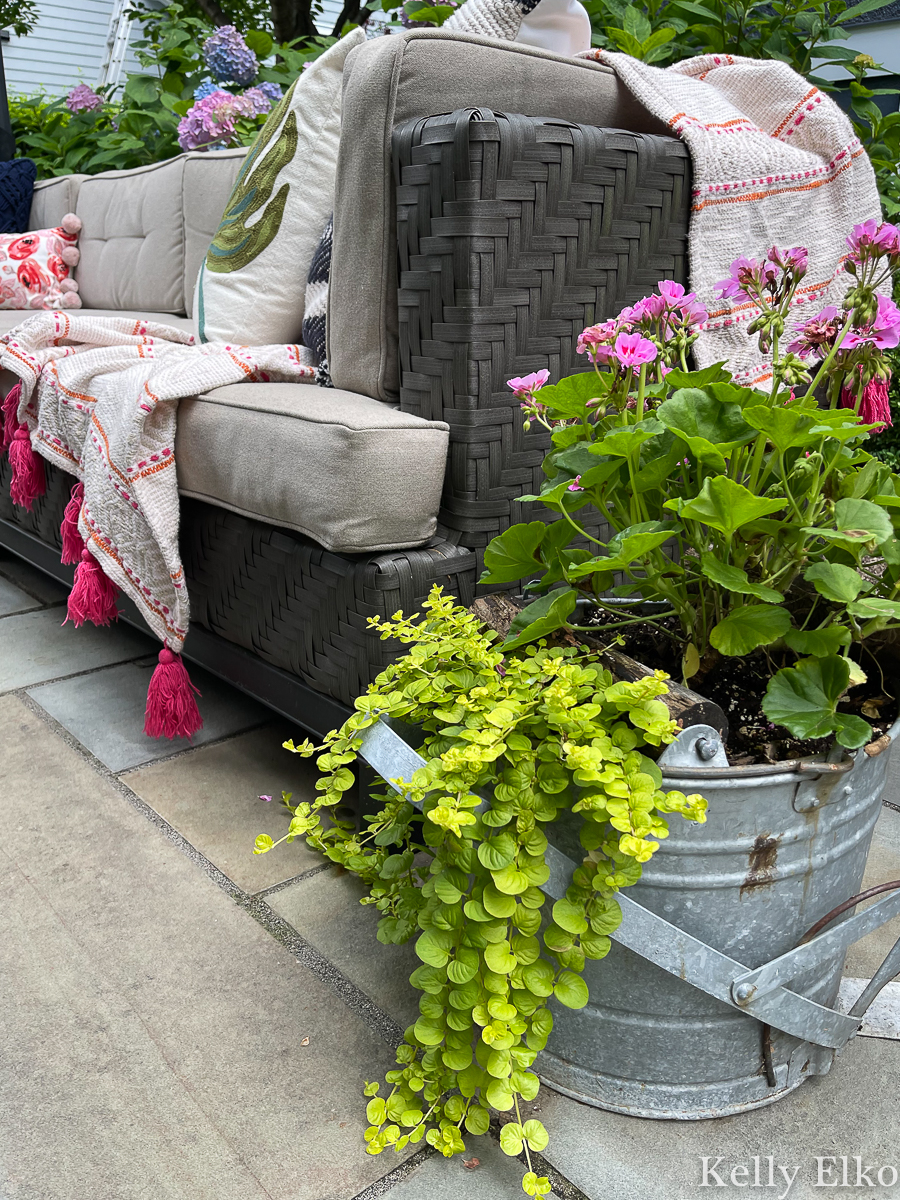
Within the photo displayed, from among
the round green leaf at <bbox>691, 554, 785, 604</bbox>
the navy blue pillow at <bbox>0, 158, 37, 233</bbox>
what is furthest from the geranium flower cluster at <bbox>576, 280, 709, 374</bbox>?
the navy blue pillow at <bbox>0, 158, 37, 233</bbox>

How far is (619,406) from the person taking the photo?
2.91ft

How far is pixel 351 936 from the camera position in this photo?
1138 millimetres

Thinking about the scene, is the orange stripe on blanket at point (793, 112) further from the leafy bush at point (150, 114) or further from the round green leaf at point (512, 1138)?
the leafy bush at point (150, 114)

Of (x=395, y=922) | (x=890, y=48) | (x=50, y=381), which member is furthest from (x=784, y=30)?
(x=395, y=922)

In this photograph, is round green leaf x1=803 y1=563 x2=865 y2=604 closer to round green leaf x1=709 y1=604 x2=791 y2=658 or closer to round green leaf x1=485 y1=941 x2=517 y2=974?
round green leaf x1=709 y1=604 x2=791 y2=658

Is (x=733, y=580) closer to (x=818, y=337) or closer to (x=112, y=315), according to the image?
(x=818, y=337)

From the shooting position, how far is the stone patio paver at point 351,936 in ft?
3.42

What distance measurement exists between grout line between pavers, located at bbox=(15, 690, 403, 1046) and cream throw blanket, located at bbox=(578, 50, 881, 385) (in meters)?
1.06

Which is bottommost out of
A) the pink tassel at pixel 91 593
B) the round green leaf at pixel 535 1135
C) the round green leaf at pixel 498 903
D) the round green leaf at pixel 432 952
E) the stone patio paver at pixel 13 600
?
the stone patio paver at pixel 13 600

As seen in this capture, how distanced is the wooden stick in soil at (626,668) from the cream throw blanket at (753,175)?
704 mm

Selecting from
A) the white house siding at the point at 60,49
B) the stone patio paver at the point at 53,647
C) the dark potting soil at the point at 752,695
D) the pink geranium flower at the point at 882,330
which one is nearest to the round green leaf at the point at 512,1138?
the dark potting soil at the point at 752,695

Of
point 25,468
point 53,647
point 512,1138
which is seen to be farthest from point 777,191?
point 53,647

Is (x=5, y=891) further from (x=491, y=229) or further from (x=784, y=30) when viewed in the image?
(x=784, y=30)

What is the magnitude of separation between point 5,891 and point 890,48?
394 centimetres
